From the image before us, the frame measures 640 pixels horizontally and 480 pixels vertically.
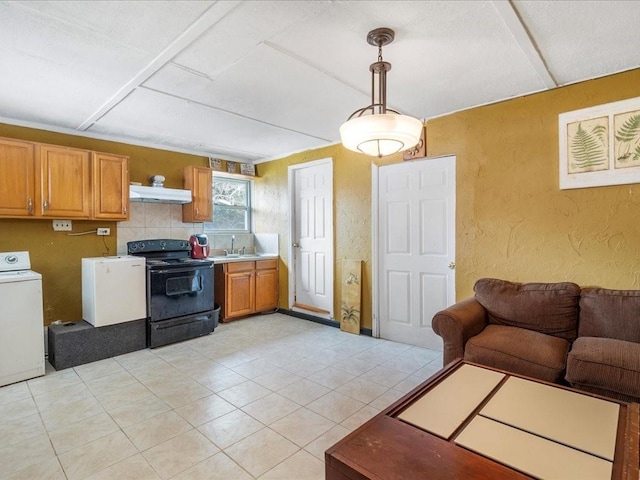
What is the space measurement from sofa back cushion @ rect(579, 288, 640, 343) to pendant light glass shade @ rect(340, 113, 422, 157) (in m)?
1.77

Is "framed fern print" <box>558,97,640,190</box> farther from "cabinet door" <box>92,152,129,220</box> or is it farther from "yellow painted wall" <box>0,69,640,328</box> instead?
"cabinet door" <box>92,152,129,220</box>

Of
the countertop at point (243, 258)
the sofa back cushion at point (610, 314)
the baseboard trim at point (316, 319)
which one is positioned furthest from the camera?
the countertop at point (243, 258)

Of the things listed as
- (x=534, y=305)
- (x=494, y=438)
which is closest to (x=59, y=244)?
(x=494, y=438)

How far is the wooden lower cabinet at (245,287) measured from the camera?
14.7 feet

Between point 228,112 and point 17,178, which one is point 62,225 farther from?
point 228,112

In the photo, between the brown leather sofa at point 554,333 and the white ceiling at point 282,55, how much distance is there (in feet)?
5.29

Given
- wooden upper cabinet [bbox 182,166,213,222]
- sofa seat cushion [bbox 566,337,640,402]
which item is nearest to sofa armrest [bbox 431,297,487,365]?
sofa seat cushion [bbox 566,337,640,402]

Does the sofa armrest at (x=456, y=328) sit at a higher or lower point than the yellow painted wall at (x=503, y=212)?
lower

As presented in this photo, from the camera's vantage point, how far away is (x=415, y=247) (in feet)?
11.9

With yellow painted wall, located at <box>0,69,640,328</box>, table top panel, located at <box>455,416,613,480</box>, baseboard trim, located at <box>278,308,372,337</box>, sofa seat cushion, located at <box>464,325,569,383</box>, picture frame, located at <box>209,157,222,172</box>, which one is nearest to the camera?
table top panel, located at <box>455,416,613,480</box>

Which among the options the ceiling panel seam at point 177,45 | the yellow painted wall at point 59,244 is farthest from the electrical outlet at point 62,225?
the ceiling panel seam at point 177,45

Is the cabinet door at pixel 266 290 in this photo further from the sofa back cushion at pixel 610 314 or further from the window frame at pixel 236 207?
the sofa back cushion at pixel 610 314

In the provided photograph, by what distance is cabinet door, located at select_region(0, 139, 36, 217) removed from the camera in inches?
118

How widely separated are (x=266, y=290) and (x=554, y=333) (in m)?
3.51
